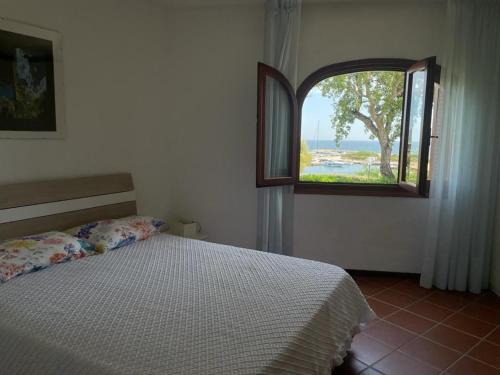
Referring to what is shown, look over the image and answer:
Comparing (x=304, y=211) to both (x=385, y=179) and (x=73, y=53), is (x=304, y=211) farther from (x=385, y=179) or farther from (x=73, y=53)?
(x=73, y=53)

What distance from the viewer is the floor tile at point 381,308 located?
9.50 ft

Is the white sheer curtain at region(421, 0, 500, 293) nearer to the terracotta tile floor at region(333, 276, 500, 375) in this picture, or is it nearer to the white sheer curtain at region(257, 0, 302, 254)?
the terracotta tile floor at region(333, 276, 500, 375)

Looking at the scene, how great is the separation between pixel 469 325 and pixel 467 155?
4.50 feet

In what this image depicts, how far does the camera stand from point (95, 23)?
292cm

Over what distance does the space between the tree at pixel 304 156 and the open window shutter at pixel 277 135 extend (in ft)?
1.13

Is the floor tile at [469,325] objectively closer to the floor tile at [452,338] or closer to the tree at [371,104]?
the floor tile at [452,338]

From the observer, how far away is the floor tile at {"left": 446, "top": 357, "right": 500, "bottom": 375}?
2182mm

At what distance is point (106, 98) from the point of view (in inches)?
120

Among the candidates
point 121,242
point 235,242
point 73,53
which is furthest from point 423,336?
point 73,53

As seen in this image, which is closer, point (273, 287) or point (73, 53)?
point (273, 287)

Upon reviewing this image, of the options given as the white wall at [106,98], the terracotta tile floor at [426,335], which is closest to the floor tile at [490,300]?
the terracotta tile floor at [426,335]

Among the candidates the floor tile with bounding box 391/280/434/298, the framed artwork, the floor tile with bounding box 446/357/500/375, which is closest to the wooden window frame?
the floor tile with bounding box 391/280/434/298

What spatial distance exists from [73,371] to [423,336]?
222cm

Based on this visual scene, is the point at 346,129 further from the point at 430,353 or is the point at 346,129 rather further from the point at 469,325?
the point at 430,353
